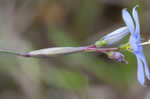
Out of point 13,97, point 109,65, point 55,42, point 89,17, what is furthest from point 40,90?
point 89,17

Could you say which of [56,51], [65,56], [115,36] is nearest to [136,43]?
[115,36]

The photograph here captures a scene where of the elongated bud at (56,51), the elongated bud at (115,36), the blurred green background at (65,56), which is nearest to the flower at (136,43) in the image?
the elongated bud at (115,36)

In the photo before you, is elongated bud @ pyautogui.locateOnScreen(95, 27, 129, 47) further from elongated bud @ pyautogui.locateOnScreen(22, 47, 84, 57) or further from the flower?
elongated bud @ pyautogui.locateOnScreen(22, 47, 84, 57)

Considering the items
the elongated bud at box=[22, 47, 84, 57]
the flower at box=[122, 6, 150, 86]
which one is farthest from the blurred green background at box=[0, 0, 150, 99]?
the flower at box=[122, 6, 150, 86]

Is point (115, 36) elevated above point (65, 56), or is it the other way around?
point (115, 36)

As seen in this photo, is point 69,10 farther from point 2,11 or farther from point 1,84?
point 1,84

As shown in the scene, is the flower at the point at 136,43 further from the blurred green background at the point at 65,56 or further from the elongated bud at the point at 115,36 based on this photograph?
the blurred green background at the point at 65,56

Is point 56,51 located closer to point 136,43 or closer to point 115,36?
point 115,36

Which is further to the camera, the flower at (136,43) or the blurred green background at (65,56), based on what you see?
the blurred green background at (65,56)
